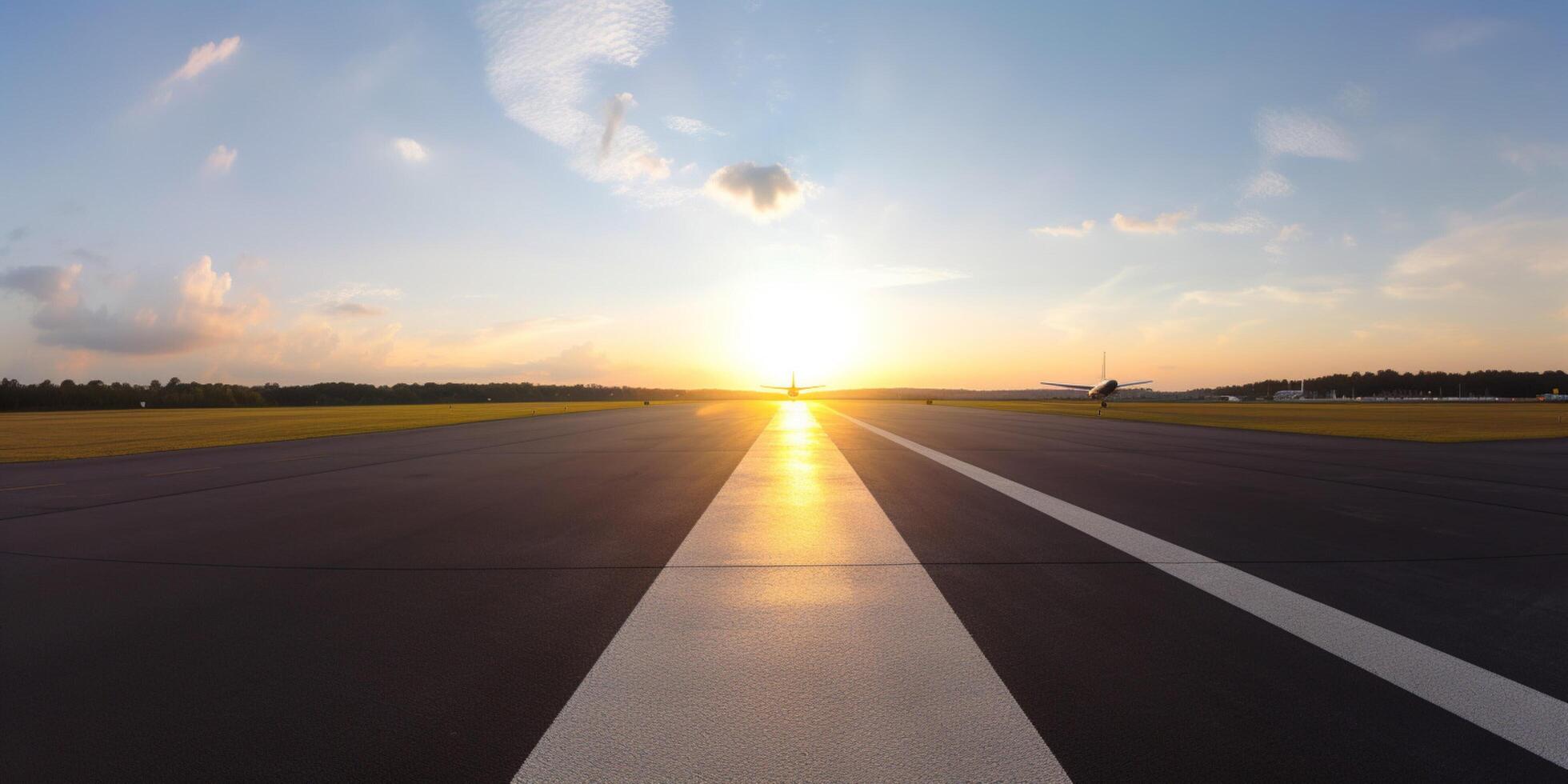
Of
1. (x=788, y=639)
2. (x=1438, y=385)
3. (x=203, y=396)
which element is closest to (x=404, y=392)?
(x=203, y=396)

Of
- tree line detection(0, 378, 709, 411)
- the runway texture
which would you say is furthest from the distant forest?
the runway texture

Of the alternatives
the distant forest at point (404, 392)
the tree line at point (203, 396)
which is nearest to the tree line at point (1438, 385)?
the distant forest at point (404, 392)

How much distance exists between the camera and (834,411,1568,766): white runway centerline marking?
2.52 meters

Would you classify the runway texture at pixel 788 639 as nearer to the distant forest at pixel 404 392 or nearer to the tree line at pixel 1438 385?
the distant forest at pixel 404 392

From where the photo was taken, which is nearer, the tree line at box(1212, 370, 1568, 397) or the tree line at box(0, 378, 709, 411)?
the tree line at box(0, 378, 709, 411)

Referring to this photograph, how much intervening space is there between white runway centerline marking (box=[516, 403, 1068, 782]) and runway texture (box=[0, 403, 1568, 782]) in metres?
0.02

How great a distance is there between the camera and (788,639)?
3.39 m

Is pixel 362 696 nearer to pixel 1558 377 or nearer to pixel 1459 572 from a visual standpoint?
pixel 1459 572

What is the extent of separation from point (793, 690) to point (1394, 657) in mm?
2992

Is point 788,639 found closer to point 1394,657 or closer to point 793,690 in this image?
point 793,690

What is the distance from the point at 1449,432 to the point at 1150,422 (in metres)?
10.4

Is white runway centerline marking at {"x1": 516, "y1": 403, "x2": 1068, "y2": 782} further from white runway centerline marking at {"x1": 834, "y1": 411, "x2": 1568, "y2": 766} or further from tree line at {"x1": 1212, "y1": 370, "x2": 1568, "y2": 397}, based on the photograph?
tree line at {"x1": 1212, "y1": 370, "x2": 1568, "y2": 397}

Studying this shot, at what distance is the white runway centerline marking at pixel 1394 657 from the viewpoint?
252cm

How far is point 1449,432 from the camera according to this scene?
23.3 metres
